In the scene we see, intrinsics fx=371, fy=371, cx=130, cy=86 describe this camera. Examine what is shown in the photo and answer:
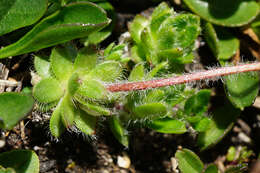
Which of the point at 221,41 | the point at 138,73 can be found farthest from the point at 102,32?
the point at 221,41

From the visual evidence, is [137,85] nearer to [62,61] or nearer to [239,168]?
[62,61]

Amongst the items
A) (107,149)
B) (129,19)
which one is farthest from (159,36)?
(107,149)

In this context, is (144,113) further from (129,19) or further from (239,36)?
(239,36)

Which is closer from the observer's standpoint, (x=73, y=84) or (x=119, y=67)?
(x=73, y=84)

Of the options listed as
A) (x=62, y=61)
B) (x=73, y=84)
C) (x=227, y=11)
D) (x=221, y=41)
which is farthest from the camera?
(x=221, y=41)

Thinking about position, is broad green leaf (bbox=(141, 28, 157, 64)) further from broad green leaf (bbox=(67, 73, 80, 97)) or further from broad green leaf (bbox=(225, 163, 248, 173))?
broad green leaf (bbox=(225, 163, 248, 173))

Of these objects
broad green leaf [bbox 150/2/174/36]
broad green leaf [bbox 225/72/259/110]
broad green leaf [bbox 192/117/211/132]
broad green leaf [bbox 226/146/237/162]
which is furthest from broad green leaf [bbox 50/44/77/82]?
broad green leaf [bbox 226/146/237/162]
